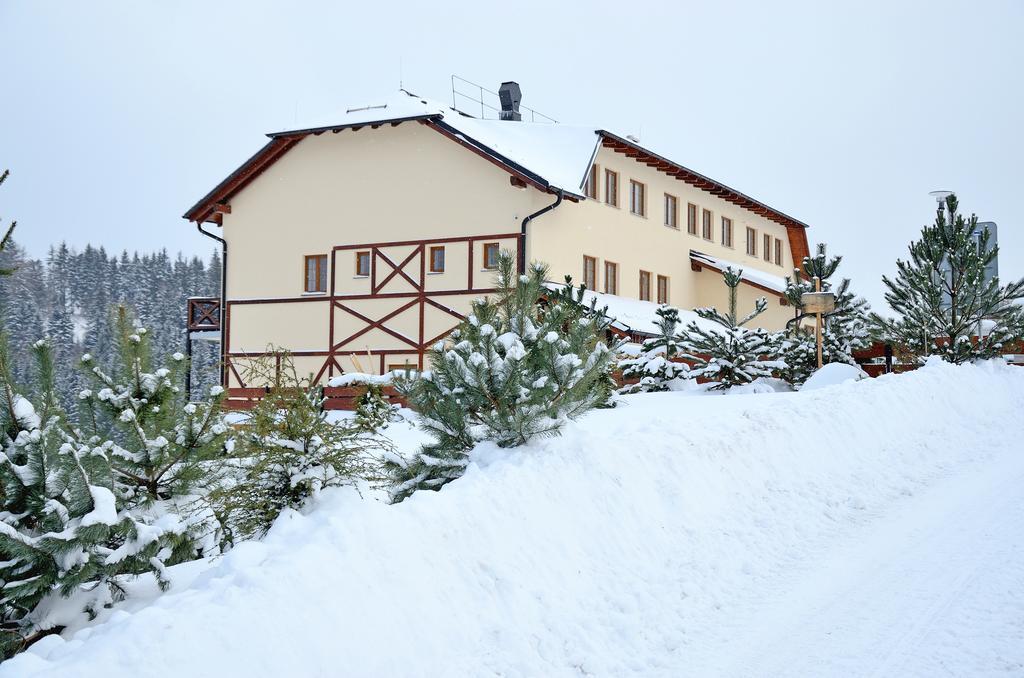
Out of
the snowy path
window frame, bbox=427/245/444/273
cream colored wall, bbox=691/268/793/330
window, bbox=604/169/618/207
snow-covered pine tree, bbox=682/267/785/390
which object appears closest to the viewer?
the snowy path

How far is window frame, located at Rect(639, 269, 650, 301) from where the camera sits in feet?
90.8

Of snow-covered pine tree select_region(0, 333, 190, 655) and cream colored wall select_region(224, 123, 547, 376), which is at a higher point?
cream colored wall select_region(224, 123, 547, 376)

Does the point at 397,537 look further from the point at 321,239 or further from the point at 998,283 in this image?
the point at 321,239

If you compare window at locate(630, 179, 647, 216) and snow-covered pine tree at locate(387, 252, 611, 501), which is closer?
snow-covered pine tree at locate(387, 252, 611, 501)

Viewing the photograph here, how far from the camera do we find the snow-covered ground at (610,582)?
4188mm

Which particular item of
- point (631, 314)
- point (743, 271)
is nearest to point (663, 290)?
point (743, 271)

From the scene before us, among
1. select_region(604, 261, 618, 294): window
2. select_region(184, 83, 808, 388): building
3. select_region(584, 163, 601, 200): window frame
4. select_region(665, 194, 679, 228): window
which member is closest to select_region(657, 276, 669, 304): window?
select_region(184, 83, 808, 388): building


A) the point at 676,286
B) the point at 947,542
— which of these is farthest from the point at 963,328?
the point at 947,542

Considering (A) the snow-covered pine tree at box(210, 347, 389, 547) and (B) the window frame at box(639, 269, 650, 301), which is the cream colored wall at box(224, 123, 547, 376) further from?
(A) the snow-covered pine tree at box(210, 347, 389, 547)

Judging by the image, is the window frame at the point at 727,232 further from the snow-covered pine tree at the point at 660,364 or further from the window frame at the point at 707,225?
the snow-covered pine tree at the point at 660,364

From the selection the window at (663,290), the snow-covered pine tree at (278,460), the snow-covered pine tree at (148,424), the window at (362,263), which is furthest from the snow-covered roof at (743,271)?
the snow-covered pine tree at (148,424)

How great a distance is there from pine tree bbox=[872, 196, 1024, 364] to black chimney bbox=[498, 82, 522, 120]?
45.0 ft

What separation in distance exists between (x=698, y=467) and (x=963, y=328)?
16145mm

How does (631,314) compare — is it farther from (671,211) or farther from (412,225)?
(671,211)
